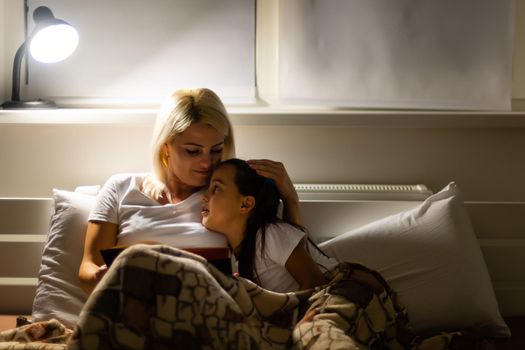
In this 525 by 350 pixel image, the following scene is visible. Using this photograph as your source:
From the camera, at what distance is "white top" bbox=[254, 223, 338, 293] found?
2.25 metres

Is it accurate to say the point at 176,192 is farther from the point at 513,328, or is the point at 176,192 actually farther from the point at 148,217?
the point at 513,328

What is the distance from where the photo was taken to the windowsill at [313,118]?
2.72 metres

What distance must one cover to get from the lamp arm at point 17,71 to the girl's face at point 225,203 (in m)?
0.85

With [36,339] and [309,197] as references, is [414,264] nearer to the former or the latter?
[309,197]

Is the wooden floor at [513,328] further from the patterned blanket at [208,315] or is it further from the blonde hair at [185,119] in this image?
the blonde hair at [185,119]

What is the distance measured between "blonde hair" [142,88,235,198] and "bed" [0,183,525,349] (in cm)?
28

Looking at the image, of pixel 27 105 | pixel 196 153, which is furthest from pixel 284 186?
pixel 27 105

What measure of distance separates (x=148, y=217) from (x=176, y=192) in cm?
13

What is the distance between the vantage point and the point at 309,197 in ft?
8.87

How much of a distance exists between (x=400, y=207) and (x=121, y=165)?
Answer: 957 millimetres

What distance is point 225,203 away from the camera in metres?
2.29

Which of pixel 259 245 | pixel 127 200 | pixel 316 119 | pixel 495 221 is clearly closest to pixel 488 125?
pixel 495 221

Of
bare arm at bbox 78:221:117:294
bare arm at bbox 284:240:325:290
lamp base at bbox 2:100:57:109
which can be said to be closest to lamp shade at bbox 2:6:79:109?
lamp base at bbox 2:100:57:109

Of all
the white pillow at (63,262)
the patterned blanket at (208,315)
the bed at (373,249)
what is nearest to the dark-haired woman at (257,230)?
the patterned blanket at (208,315)
